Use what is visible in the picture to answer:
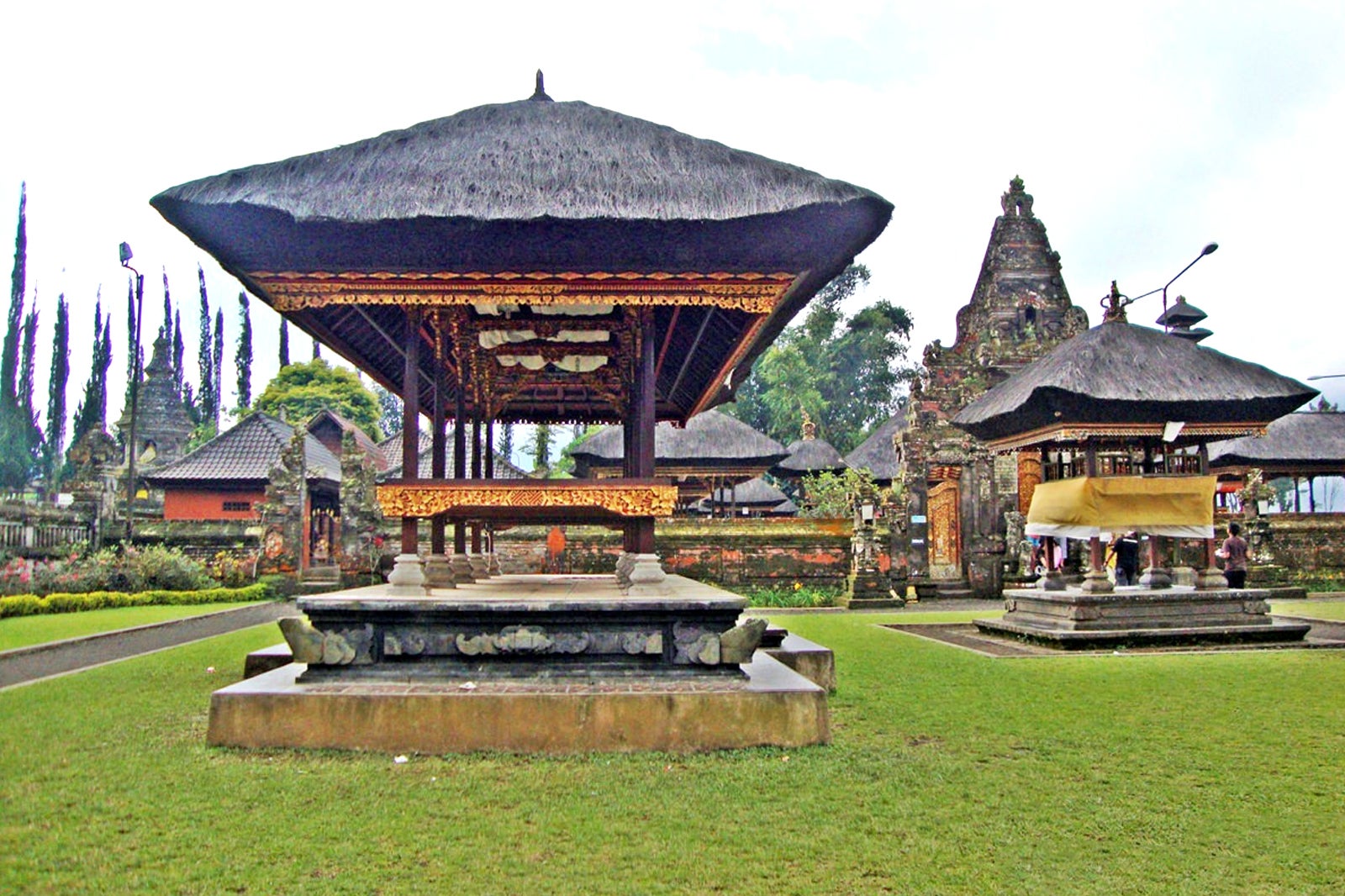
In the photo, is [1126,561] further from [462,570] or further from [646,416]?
[646,416]

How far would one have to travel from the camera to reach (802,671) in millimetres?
7496

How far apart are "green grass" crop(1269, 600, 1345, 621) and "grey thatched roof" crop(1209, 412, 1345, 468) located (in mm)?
10346

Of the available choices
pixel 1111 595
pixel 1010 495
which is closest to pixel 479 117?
pixel 1111 595

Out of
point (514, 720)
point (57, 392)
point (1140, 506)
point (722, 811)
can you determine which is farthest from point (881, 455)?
point (57, 392)

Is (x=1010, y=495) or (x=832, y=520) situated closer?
(x=832, y=520)

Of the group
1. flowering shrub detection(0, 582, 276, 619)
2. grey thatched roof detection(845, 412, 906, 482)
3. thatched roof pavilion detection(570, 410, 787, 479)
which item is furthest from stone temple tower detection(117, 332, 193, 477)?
grey thatched roof detection(845, 412, 906, 482)

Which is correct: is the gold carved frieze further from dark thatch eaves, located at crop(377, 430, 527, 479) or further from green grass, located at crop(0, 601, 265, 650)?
dark thatch eaves, located at crop(377, 430, 527, 479)

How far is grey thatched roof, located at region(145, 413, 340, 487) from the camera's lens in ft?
98.7

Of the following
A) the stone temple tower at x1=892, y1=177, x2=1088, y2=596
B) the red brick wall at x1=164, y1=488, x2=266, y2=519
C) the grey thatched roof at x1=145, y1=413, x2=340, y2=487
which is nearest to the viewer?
the stone temple tower at x1=892, y1=177, x2=1088, y2=596

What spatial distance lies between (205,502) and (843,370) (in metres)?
29.4

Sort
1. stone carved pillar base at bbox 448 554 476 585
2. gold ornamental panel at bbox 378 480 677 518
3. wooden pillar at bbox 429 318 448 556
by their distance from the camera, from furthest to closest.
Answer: stone carved pillar base at bbox 448 554 476 585 < wooden pillar at bbox 429 318 448 556 < gold ornamental panel at bbox 378 480 677 518

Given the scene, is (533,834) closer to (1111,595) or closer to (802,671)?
(802,671)

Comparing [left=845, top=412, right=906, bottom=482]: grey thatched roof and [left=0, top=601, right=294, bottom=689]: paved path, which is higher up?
[left=845, top=412, right=906, bottom=482]: grey thatched roof

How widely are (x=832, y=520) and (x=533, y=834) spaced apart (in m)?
17.2
